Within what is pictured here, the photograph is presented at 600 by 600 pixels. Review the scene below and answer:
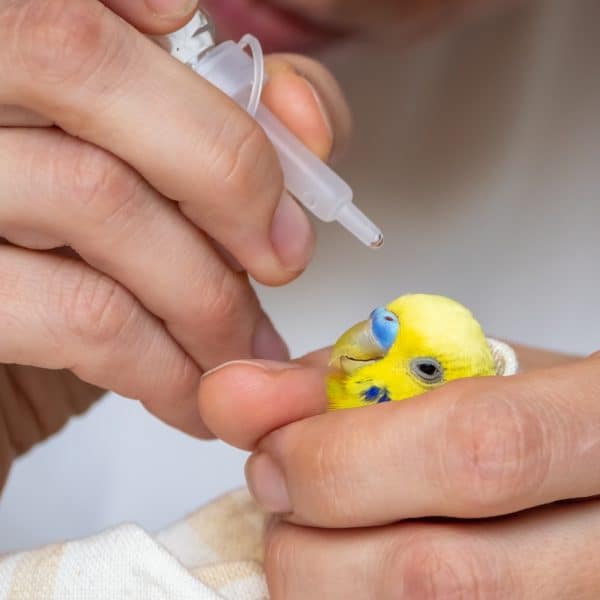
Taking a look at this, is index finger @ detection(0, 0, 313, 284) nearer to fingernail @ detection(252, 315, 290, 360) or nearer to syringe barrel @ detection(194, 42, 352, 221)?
syringe barrel @ detection(194, 42, 352, 221)

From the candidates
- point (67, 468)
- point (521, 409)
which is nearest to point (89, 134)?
point (521, 409)

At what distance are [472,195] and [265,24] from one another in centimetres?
44

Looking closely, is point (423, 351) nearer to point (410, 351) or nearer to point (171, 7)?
point (410, 351)

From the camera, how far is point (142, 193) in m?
0.54

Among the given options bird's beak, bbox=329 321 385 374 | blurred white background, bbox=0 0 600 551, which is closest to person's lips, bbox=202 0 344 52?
blurred white background, bbox=0 0 600 551

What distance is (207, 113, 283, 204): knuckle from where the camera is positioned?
0.52 metres

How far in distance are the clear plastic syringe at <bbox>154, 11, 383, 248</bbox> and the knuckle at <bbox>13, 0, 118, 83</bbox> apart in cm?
8

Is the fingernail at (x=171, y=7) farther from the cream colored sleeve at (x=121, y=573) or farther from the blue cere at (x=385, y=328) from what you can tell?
the cream colored sleeve at (x=121, y=573)

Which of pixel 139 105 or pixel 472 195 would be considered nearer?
pixel 139 105

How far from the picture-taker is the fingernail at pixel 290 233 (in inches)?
22.8

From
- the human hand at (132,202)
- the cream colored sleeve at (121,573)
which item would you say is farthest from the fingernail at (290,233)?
the cream colored sleeve at (121,573)

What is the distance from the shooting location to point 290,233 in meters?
0.58

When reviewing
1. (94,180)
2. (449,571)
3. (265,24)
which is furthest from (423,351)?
(265,24)

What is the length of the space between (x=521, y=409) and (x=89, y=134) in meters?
0.30
